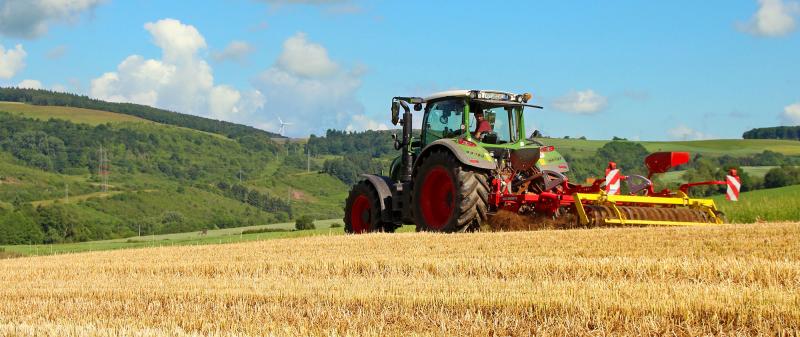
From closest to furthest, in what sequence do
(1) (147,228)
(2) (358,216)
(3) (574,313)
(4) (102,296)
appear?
1. (3) (574,313)
2. (4) (102,296)
3. (2) (358,216)
4. (1) (147,228)

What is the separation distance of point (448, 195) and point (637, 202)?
Answer: 8.88ft

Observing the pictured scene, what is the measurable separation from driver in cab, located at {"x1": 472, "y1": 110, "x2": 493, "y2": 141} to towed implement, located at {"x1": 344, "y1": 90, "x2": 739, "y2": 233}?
0.02 meters

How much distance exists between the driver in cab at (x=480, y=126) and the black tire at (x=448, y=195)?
Result: 71cm

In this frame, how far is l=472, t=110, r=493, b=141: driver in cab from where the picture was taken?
559 inches

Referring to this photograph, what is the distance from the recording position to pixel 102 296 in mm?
8570

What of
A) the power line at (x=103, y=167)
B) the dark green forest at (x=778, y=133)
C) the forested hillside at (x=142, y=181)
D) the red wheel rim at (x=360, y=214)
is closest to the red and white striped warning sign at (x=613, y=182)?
the red wheel rim at (x=360, y=214)

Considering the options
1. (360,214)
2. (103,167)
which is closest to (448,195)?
(360,214)

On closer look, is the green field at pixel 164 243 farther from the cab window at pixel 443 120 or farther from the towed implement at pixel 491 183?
the cab window at pixel 443 120

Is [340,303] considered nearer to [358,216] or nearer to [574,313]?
[574,313]

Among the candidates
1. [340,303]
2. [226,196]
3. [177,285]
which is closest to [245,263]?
[177,285]

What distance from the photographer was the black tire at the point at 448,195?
13125 mm

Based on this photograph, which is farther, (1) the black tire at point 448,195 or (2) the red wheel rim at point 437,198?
(2) the red wheel rim at point 437,198

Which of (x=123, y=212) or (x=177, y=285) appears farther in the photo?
(x=123, y=212)

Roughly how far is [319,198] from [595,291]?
91853 mm
